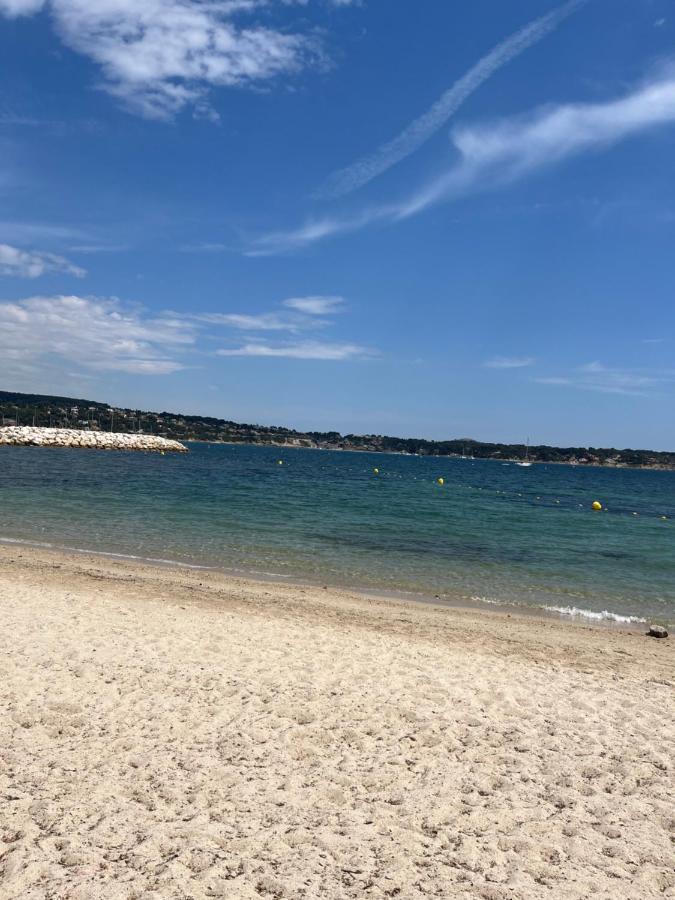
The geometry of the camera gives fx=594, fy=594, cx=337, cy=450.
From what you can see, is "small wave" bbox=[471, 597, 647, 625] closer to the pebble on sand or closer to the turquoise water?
the turquoise water

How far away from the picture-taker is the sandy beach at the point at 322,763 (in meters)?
4.54

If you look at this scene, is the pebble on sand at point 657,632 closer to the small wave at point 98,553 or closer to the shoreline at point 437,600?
the shoreline at point 437,600

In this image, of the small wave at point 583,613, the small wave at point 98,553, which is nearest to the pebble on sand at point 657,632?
the small wave at point 583,613

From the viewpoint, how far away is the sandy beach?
14.9 ft

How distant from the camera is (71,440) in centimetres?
9512

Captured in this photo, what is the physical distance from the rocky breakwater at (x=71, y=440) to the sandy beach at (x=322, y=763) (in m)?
89.9

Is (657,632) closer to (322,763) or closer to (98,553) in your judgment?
(322,763)

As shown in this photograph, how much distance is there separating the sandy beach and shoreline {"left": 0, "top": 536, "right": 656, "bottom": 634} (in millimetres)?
2572

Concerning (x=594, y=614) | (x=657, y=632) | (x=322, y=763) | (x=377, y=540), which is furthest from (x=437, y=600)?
(x=322, y=763)

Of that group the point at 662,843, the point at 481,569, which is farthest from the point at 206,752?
the point at 481,569

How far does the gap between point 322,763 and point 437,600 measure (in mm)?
8894

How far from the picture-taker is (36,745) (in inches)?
240

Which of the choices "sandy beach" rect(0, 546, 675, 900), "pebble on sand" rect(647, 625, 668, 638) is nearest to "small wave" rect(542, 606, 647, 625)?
"pebble on sand" rect(647, 625, 668, 638)

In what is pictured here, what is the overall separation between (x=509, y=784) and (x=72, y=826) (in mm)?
4018
